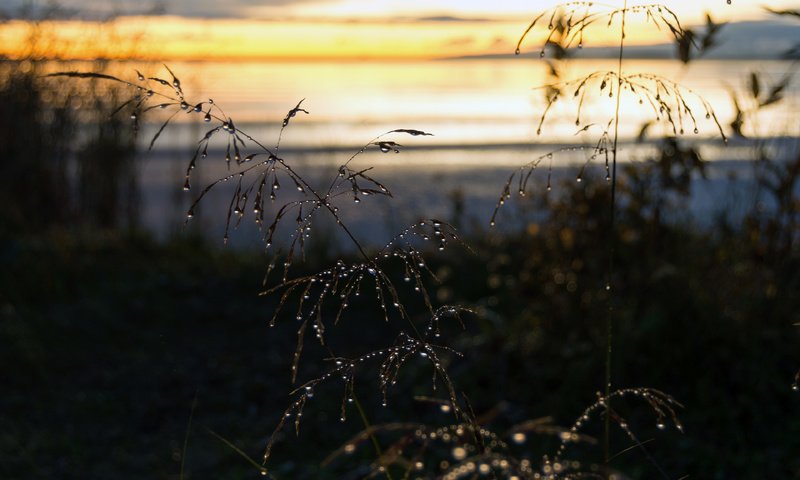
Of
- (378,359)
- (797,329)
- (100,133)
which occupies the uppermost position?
(100,133)

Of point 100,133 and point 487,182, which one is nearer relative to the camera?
point 100,133

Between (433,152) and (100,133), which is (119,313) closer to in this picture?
(100,133)

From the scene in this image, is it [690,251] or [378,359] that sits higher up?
[690,251]

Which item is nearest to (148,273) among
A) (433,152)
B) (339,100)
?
(433,152)

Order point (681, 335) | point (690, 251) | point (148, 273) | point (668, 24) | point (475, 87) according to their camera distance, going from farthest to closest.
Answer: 1. point (475, 87)
2. point (148, 273)
3. point (690, 251)
4. point (681, 335)
5. point (668, 24)

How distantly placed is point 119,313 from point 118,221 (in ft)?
9.60

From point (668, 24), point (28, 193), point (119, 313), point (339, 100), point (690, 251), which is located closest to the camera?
point (668, 24)

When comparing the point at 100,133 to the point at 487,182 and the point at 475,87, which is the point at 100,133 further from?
the point at 475,87

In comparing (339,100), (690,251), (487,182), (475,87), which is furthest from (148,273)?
(475,87)

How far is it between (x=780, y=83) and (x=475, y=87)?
2681 centimetres

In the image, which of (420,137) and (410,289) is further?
(420,137)

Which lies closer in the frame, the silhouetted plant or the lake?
the silhouetted plant

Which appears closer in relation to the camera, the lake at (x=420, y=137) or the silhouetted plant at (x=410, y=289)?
the silhouetted plant at (x=410, y=289)

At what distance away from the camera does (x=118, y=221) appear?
307 inches
